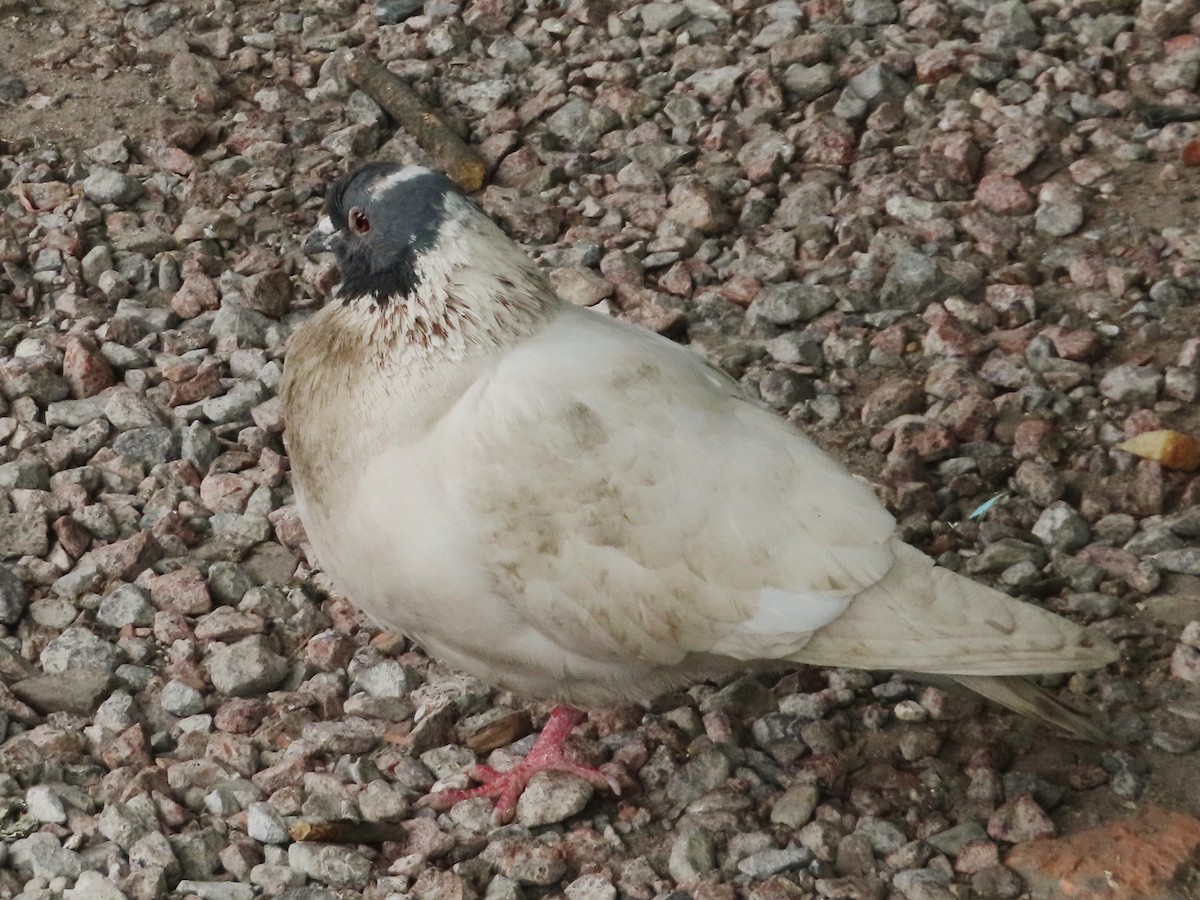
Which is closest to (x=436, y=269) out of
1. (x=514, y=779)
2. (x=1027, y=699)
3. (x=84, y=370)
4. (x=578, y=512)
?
(x=578, y=512)

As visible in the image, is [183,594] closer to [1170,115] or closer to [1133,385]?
[1133,385]

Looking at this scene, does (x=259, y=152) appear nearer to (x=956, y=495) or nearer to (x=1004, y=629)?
(x=956, y=495)

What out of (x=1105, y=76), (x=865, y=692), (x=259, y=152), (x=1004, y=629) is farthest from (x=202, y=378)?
(x=1105, y=76)

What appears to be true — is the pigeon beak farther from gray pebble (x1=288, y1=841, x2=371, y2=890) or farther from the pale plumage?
gray pebble (x1=288, y1=841, x2=371, y2=890)

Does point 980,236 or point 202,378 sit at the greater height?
point 202,378

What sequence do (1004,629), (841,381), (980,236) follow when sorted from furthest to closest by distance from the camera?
(980,236), (841,381), (1004,629)

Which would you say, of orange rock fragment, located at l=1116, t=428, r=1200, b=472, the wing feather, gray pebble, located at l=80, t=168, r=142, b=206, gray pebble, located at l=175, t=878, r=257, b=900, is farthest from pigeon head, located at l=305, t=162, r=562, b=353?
gray pebble, located at l=80, t=168, r=142, b=206

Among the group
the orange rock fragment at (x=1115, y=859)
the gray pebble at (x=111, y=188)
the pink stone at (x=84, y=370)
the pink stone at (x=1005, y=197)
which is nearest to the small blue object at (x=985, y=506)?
the orange rock fragment at (x=1115, y=859)
